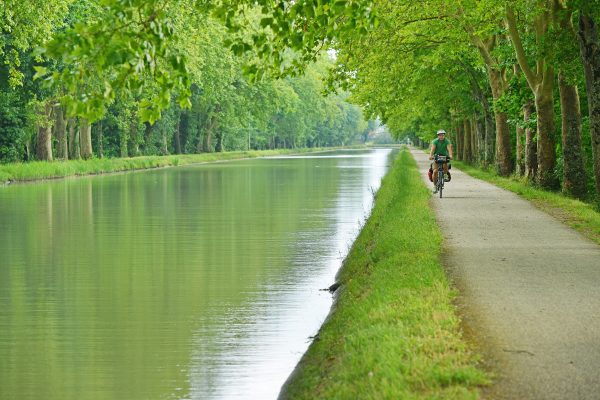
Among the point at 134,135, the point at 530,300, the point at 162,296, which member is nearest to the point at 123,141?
the point at 134,135

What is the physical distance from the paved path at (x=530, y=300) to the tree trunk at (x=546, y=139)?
9382 millimetres

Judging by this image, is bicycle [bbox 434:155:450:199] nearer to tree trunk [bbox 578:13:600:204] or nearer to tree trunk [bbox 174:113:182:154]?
tree trunk [bbox 578:13:600:204]

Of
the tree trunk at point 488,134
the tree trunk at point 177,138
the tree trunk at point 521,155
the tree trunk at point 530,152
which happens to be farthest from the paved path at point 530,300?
the tree trunk at point 177,138

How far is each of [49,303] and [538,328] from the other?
7.19 metres

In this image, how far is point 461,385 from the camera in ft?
23.5

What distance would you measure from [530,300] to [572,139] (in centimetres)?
1640

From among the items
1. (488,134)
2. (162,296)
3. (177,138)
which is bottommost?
(162,296)

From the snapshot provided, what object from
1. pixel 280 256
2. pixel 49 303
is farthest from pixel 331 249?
pixel 49 303

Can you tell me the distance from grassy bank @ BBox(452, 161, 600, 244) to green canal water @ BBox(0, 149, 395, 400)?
4.20 meters

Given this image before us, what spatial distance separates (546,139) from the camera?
30.0 meters

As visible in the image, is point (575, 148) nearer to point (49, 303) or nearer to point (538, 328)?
point (49, 303)

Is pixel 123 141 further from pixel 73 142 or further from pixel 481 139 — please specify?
pixel 481 139

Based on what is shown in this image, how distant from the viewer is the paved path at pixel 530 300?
24.2ft

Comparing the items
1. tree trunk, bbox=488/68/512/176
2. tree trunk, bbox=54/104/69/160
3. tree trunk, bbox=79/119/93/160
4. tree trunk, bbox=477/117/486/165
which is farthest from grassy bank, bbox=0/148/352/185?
tree trunk, bbox=488/68/512/176
